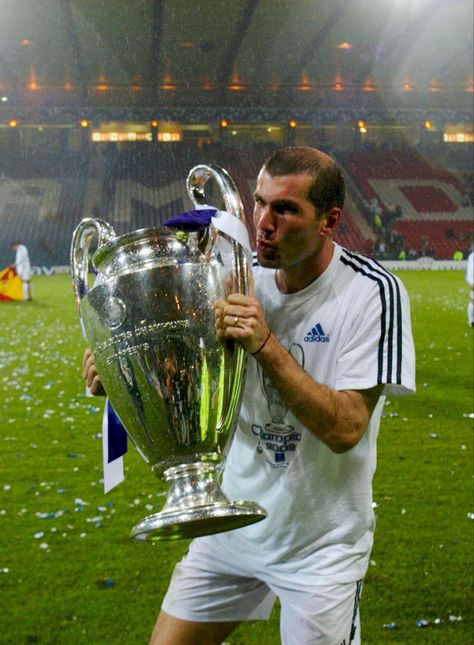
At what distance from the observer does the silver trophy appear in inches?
66.1

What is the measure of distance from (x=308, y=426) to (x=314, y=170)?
1.64ft

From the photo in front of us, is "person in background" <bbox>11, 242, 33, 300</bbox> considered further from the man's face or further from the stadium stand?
the man's face

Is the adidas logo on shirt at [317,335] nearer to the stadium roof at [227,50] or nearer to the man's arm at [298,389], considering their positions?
the man's arm at [298,389]

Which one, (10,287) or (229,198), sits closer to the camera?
(229,198)

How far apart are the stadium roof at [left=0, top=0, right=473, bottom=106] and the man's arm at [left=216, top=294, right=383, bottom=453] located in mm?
19555

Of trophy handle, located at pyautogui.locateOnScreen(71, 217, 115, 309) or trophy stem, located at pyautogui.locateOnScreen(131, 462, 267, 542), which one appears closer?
trophy stem, located at pyautogui.locateOnScreen(131, 462, 267, 542)

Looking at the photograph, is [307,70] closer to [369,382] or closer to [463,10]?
[463,10]

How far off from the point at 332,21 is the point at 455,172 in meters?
15.3

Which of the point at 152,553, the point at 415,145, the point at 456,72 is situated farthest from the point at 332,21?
the point at 152,553

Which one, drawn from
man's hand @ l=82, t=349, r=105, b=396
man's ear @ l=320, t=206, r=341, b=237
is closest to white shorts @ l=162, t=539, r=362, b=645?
man's hand @ l=82, t=349, r=105, b=396

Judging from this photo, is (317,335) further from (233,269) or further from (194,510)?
(194,510)

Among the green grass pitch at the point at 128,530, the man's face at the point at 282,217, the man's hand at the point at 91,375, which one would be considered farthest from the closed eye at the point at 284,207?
the green grass pitch at the point at 128,530

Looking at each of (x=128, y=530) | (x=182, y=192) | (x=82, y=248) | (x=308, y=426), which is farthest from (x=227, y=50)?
(x=308, y=426)

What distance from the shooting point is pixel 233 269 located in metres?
1.74
